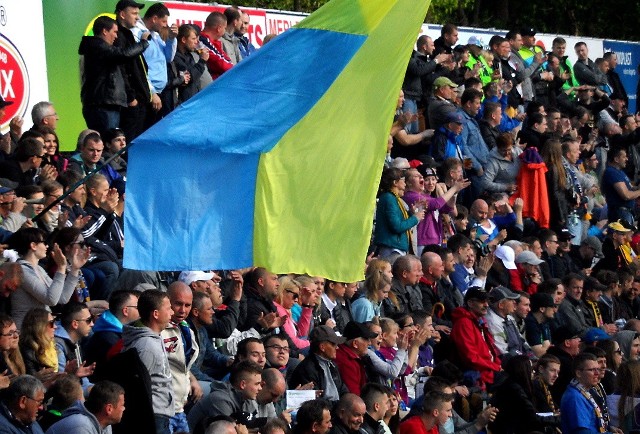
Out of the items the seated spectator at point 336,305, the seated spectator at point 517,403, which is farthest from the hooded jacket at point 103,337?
the seated spectator at point 517,403

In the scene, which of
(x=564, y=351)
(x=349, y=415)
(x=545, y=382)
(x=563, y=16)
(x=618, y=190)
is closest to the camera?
(x=349, y=415)

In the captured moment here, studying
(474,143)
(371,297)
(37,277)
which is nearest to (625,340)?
(371,297)

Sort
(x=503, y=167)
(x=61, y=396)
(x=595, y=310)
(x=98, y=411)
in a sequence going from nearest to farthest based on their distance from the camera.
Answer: (x=98, y=411)
(x=61, y=396)
(x=595, y=310)
(x=503, y=167)

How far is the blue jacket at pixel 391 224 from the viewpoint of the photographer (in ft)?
54.0

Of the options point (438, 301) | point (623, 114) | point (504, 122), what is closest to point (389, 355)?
point (438, 301)

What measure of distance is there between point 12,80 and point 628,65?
15057 mm

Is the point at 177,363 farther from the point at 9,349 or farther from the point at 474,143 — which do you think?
the point at 474,143

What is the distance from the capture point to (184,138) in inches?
341

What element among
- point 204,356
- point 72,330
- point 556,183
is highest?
point 72,330

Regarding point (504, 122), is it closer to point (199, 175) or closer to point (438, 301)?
point (438, 301)

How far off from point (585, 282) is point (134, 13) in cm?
627

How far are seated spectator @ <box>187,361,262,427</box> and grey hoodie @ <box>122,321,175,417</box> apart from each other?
42 cm

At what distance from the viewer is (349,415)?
11469 mm

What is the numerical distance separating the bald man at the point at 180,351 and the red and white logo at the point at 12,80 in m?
5.72
